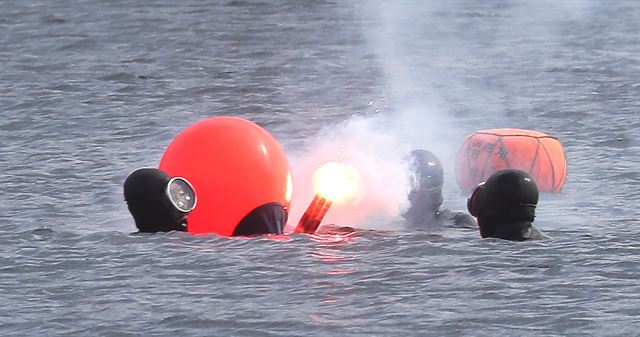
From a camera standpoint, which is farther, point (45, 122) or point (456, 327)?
point (45, 122)

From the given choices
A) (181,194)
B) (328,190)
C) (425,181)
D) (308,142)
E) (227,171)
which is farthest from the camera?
(308,142)

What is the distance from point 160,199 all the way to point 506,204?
3219 mm

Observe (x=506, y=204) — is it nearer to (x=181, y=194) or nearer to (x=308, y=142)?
(x=181, y=194)

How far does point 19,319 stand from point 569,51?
18.9 meters

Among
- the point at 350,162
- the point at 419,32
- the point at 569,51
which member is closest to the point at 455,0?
the point at 419,32

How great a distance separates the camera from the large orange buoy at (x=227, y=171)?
14273mm

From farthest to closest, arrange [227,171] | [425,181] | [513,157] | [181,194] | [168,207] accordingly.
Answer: [513,157], [425,181], [227,171], [168,207], [181,194]

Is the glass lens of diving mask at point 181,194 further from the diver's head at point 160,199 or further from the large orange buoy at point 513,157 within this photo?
the large orange buoy at point 513,157

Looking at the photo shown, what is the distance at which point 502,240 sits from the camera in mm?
14711

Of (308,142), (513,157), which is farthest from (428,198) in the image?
(308,142)

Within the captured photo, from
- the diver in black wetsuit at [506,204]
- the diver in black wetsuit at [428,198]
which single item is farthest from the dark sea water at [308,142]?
the diver in black wetsuit at [428,198]

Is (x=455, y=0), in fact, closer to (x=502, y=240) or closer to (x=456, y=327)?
(x=502, y=240)

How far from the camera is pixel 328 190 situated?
14.7 m

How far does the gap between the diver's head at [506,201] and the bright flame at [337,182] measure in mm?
1258
